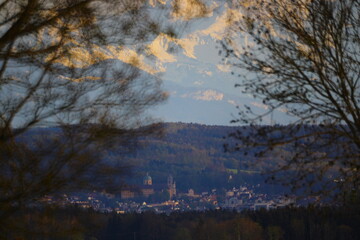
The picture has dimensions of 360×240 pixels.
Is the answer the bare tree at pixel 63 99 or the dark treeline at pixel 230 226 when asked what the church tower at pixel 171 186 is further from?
the bare tree at pixel 63 99

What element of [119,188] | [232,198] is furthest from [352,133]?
[232,198]

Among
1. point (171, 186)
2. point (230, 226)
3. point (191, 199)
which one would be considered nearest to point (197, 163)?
point (171, 186)

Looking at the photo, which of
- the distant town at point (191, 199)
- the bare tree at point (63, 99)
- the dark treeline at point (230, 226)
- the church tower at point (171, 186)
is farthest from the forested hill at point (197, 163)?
the bare tree at point (63, 99)

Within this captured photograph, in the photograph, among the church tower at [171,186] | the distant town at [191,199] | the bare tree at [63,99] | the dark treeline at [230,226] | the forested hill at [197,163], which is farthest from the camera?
the church tower at [171,186]

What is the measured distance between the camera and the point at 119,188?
22.5 ft

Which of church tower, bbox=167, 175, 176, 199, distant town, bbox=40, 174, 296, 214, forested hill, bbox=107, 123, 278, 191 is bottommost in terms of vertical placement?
distant town, bbox=40, 174, 296, 214

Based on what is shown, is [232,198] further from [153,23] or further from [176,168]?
[153,23]

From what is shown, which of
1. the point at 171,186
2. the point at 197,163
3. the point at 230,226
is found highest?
the point at 197,163

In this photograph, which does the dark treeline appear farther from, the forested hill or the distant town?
the forested hill

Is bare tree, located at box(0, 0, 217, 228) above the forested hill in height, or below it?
below

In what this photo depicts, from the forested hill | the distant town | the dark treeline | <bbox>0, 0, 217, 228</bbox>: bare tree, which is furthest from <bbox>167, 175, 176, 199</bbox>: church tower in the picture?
<bbox>0, 0, 217, 228</bbox>: bare tree

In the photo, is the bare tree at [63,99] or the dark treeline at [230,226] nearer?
the bare tree at [63,99]

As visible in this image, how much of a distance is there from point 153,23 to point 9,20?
1.72 metres

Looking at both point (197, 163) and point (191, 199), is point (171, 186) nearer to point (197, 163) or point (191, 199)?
point (191, 199)
